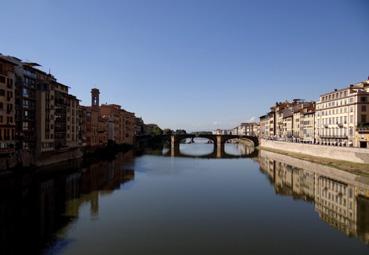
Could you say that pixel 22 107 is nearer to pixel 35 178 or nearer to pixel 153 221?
pixel 35 178

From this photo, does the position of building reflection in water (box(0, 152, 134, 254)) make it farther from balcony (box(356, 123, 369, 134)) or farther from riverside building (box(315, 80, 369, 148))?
riverside building (box(315, 80, 369, 148))

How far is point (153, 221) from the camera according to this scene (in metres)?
25.7

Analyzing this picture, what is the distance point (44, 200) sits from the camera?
31656 millimetres

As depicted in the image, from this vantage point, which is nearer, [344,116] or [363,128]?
[363,128]

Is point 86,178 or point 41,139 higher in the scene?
point 41,139

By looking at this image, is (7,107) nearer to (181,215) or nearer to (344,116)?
(181,215)

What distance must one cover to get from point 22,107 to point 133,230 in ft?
112

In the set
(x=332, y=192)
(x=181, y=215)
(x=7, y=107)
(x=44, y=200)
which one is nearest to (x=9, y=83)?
(x=7, y=107)

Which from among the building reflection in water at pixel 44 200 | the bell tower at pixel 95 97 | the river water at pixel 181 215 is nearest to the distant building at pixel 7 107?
the building reflection in water at pixel 44 200

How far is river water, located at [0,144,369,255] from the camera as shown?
20.5m

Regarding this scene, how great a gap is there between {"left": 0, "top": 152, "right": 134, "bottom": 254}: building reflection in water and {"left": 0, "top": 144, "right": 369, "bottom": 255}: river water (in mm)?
72

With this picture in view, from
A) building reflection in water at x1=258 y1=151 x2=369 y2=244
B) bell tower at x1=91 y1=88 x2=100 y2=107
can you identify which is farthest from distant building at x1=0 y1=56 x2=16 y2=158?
bell tower at x1=91 y1=88 x2=100 y2=107

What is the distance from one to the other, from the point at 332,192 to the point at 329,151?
26.0m

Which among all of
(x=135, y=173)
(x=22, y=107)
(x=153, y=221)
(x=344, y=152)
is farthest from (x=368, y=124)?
(x=22, y=107)
